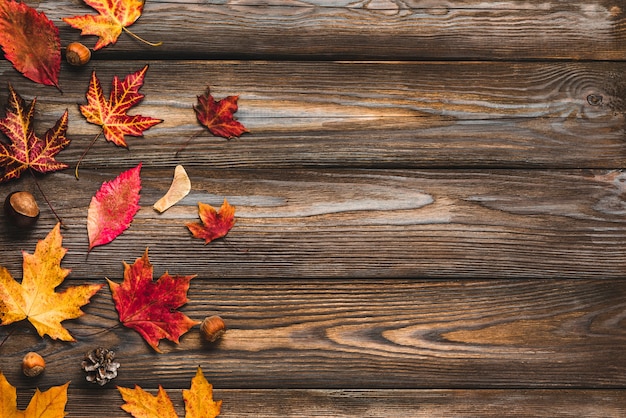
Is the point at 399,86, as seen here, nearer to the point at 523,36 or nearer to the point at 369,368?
the point at 523,36

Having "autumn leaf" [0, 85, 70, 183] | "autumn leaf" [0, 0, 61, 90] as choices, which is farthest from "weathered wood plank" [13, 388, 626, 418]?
"autumn leaf" [0, 0, 61, 90]

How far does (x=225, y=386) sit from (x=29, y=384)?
424 millimetres

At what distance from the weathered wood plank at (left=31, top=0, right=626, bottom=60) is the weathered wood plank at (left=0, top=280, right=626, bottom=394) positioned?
1.80ft

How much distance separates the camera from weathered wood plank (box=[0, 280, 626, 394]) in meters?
1.30

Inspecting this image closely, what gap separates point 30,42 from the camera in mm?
1326

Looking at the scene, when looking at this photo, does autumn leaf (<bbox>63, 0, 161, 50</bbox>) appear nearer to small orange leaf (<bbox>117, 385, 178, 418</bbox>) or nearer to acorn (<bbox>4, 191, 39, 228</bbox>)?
acorn (<bbox>4, 191, 39, 228</bbox>)

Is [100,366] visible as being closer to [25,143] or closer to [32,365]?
[32,365]

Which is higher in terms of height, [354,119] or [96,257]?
[354,119]

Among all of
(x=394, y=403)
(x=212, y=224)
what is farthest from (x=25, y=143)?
(x=394, y=403)

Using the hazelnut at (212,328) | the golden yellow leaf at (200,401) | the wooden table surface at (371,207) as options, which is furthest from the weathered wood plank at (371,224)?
the golden yellow leaf at (200,401)

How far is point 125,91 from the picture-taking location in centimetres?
135

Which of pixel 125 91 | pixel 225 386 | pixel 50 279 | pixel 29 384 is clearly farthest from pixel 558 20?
pixel 29 384

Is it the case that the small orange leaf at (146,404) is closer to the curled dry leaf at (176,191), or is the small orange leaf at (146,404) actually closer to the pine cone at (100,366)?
the pine cone at (100,366)

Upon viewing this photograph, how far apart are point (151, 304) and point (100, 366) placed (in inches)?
6.6
